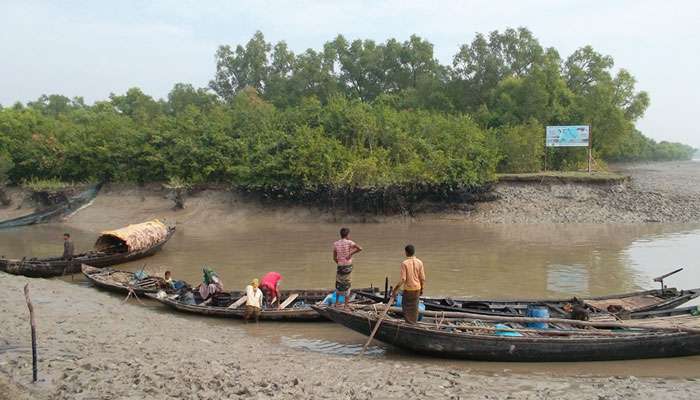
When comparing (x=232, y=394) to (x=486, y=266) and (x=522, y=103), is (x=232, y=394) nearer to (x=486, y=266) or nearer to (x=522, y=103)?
(x=486, y=266)

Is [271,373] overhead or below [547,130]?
below

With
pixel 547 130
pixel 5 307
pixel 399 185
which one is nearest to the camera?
pixel 5 307

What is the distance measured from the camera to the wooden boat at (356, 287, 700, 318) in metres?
10.6

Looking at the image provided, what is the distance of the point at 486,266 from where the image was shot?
57.7 feet

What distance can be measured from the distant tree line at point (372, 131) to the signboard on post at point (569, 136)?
1655mm

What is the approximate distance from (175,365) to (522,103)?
34.7 meters

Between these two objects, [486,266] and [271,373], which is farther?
[486,266]

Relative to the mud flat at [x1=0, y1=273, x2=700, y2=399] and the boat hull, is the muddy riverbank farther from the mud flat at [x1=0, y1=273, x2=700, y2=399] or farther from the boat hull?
the mud flat at [x1=0, y1=273, x2=700, y2=399]

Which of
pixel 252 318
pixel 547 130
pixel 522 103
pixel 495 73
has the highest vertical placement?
pixel 495 73

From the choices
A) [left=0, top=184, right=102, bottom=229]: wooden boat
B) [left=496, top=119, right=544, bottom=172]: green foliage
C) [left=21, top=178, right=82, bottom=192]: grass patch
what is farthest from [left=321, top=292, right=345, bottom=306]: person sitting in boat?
[left=21, top=178, right=82, bottom=192]: grass patch

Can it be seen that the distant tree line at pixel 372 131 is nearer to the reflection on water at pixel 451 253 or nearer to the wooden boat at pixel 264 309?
the reflection on water at pixel 451 253

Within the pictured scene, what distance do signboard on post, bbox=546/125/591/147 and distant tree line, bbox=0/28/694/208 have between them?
5.58ft

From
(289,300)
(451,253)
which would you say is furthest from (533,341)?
(451,253)

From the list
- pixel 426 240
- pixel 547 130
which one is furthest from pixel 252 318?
pixel 547 130
